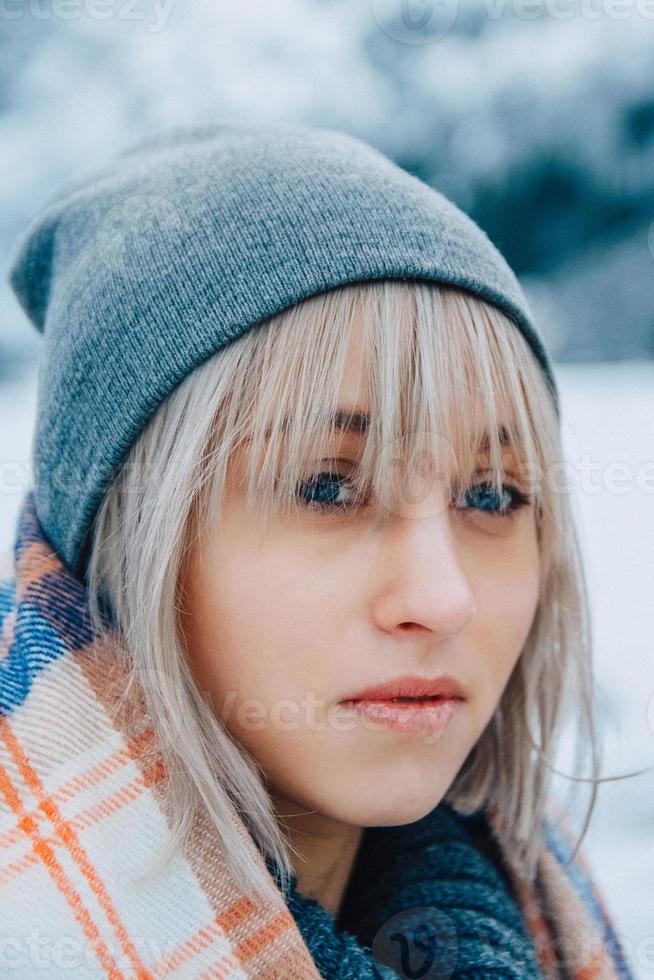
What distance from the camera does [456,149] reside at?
320 cm

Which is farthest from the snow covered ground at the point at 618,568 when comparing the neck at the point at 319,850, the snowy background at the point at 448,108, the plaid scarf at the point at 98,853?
the neck at the point at 319,850

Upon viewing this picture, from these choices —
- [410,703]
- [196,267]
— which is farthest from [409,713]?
[196,267]

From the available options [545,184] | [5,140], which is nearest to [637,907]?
[545,184]

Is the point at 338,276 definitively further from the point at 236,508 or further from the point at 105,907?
the point at 105,907

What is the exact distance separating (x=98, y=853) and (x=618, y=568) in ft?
5.69

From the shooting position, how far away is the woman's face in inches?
32.5

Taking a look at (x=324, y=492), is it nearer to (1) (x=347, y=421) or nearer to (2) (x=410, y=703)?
(1) (x=347, y=421)

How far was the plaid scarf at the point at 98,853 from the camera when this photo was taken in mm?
719

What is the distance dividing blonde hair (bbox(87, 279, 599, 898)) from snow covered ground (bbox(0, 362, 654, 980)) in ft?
1.10

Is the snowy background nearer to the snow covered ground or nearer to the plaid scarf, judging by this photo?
the snow covered ground

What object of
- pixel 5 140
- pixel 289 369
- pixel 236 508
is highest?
pixel 5 140

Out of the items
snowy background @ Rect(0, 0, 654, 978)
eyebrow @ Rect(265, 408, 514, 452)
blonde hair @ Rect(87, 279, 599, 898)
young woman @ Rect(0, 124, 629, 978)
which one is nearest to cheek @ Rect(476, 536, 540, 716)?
young woman @ Rect(0, 124, 629, 978)

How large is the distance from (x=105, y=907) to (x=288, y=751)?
240mm

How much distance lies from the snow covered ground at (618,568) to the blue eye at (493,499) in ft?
0.83
